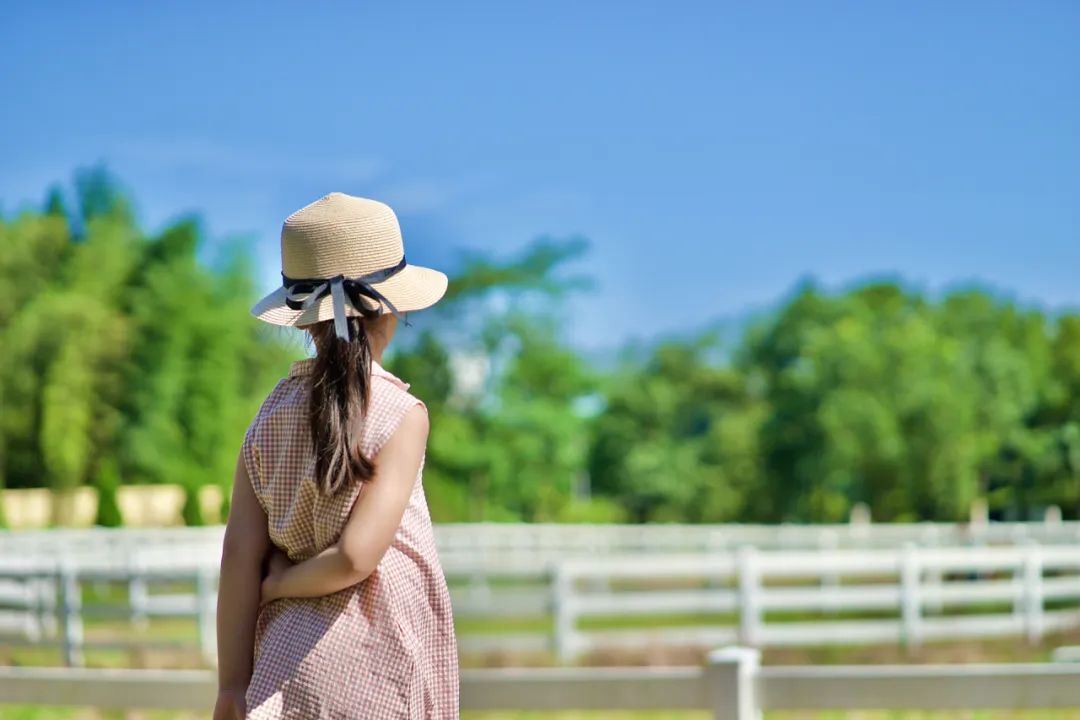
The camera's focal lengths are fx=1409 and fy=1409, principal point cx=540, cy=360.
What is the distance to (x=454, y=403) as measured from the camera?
36.8 meters

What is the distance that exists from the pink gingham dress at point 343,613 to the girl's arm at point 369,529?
0.02 m

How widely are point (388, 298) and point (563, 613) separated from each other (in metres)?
9.60

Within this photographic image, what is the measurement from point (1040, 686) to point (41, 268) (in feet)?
137

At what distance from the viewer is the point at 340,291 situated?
209 cm

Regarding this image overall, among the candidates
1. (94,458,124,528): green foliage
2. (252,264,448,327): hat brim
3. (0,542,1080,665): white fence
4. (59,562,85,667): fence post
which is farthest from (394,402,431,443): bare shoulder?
(94,458,124,528): green foliage

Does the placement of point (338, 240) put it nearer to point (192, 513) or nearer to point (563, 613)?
point (563, 613)

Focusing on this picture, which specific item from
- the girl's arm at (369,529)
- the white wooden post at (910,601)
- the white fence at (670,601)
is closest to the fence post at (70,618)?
the white fence at (670,601)

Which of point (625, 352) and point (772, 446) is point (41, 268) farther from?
point (625, 352)

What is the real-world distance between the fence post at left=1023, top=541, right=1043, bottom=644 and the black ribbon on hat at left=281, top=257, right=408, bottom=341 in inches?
480

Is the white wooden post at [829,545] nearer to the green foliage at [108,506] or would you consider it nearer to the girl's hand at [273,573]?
the green foliage at [108,506]

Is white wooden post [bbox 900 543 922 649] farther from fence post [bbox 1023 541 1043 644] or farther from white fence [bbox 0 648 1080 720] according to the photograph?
white fence [bbox 0 648 1080 720]

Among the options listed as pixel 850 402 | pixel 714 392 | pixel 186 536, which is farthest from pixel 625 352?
pixel 186 536

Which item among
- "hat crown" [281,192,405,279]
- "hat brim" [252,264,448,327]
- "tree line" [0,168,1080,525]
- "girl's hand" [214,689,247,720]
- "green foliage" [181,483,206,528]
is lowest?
"girl's hand" [214,689,247,720]

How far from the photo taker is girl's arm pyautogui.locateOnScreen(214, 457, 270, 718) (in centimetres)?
204
